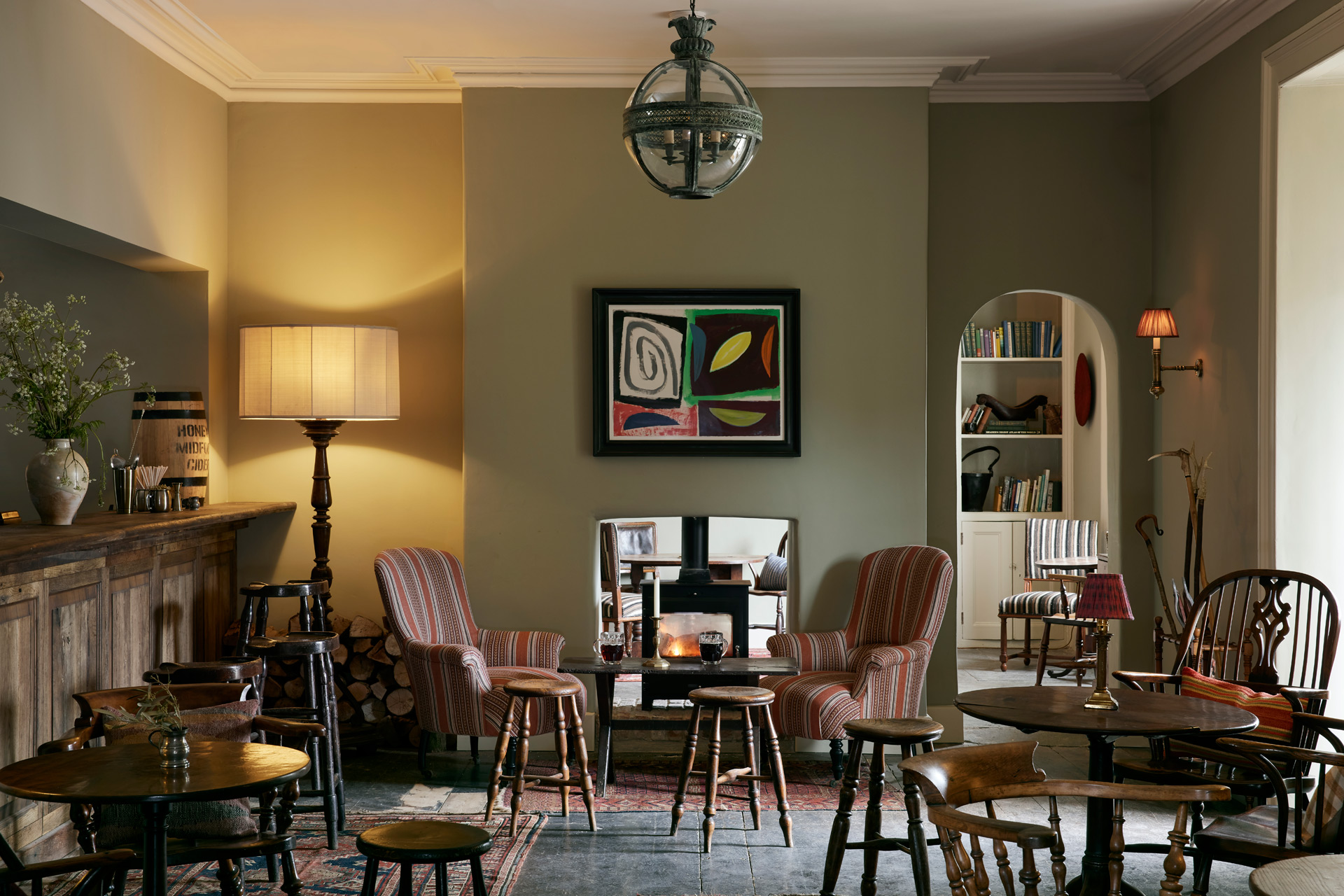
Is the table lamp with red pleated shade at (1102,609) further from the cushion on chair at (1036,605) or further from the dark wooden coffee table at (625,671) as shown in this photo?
the cushion on chair at (1036,605)

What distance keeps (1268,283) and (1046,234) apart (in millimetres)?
1451

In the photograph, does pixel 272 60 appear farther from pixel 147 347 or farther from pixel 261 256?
pixel 147 347

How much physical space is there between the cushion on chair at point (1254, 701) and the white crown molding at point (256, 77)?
4.37 metres

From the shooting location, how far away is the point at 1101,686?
11.2ft

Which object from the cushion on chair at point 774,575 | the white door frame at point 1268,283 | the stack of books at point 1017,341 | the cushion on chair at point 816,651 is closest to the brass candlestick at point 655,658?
the cushion on chair at point 816,651

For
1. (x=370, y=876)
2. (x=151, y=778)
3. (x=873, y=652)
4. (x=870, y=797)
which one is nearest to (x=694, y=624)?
(x=873, y=652)

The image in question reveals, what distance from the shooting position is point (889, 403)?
5676 mm

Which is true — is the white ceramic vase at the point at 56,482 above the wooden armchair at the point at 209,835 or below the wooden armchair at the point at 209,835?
above

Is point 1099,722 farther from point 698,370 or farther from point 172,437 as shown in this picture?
point 172,437

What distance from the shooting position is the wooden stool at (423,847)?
2742 millimetres

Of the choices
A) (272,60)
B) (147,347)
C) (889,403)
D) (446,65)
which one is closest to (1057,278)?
(889,403)

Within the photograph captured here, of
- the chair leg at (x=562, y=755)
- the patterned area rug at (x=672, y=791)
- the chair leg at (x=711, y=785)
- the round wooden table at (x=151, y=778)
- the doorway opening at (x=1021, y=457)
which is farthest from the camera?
the doorway opening at (x=1021, y=457)

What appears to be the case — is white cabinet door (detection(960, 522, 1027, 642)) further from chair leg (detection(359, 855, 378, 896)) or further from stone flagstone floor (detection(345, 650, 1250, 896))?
chair leg (detection(359, 855, 378, 896))

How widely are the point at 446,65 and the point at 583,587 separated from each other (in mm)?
2653
